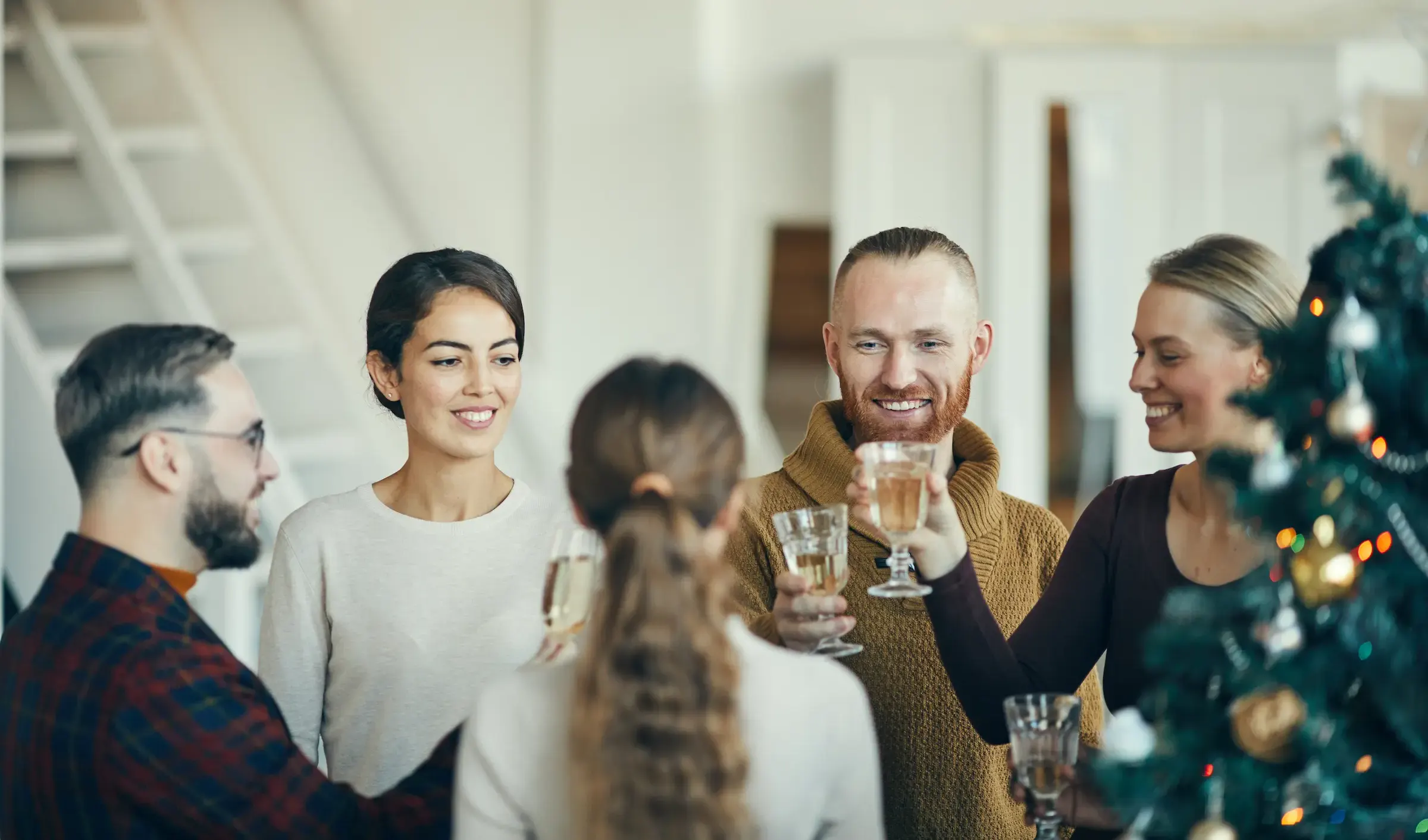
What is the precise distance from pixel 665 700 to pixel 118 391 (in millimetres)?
755

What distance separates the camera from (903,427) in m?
2.16

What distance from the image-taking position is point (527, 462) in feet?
16.4

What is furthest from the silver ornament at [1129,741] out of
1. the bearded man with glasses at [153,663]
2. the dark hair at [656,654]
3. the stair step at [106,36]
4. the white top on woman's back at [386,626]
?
the stair step at [106,36]

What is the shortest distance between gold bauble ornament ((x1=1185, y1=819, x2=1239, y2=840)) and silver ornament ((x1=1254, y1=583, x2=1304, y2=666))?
16cm

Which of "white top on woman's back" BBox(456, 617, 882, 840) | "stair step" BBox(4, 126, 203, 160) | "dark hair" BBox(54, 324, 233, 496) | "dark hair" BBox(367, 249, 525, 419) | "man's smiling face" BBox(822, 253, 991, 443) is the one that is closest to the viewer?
"white top on woman's back" BBox(456, 617, 882, 840)

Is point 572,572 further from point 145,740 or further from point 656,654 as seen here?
point 145,740

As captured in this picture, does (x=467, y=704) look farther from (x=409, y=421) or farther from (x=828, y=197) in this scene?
(x=828, y=197)

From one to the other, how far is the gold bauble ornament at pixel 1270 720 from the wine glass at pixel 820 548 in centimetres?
53

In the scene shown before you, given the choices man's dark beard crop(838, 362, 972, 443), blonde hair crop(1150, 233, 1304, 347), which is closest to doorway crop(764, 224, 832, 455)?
man's dark beard crop(838, 362, 972, 443)

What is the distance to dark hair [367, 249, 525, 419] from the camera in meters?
2.04

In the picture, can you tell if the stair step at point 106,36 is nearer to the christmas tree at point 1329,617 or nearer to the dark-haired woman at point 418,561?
the dark-haired woman at point 418,561

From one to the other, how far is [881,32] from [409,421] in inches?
142

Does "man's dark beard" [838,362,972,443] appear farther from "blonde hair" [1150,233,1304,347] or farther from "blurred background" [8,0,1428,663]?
"blurred background" [8,0,1428,663]

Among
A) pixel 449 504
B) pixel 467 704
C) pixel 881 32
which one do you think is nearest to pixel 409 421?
pixel 449 504
